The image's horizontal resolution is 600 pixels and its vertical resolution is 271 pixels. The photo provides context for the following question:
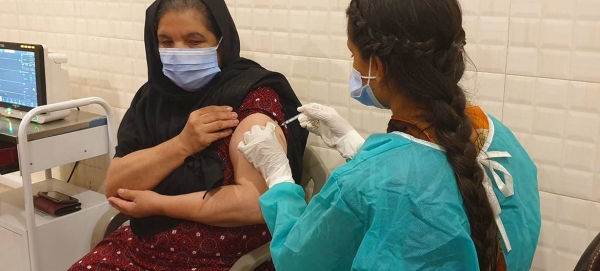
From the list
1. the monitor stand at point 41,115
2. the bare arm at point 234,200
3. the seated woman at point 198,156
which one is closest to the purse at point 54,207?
the monitor stand at point 41,115

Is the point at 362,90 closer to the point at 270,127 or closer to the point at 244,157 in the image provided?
the point at 270,127

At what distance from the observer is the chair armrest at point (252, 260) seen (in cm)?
164

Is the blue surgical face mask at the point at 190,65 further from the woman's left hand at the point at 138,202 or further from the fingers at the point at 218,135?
the woman's left hand at the point at 138,202

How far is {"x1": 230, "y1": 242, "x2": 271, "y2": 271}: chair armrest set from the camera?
1.64 m

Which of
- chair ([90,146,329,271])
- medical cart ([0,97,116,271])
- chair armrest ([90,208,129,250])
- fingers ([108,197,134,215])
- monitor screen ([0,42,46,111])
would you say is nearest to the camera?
chair ([90,146,329,271])

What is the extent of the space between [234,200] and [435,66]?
76 centimetres

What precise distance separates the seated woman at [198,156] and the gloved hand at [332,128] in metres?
0.15

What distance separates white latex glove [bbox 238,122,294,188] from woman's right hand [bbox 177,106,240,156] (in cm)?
17

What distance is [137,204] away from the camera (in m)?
1.76

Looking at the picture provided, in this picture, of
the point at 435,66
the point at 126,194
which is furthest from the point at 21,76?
the point at 435,66

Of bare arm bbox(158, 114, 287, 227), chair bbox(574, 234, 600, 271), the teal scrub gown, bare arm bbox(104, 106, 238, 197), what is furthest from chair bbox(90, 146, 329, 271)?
chair bbox(574, 234, 600, 271)

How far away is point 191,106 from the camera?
1.87m

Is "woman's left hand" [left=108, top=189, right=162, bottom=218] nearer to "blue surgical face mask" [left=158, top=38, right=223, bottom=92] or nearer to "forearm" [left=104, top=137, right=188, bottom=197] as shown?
"forearm" [left=104, top=137, right=188, bottom=197]

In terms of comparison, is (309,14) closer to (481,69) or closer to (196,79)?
(196,79)
